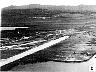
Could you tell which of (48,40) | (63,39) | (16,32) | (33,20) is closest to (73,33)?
(63,39)

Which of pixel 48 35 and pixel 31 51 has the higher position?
pixel 48 35

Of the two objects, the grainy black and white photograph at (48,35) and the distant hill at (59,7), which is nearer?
the grainy black and white photograph at (48,35)

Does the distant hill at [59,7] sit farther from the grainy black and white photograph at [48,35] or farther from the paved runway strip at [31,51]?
the paved runway strip at [31,51]

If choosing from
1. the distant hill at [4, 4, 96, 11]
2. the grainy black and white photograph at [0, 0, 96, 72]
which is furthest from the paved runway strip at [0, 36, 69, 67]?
the distant hill at [4, 4, 96, 11]

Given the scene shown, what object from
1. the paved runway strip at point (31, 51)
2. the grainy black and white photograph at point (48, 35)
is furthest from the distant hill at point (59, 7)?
the paved runway strip at point (31, 51)

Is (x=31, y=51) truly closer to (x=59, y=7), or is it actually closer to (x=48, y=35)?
(x=48, y=35)

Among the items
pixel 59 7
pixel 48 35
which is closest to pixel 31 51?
pixel 48 35

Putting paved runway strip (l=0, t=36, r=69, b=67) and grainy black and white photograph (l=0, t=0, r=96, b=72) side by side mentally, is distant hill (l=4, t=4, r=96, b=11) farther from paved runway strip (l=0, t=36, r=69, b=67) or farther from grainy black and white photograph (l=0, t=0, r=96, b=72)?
paved runway strip (l=0, t=36, r=69, b=67)

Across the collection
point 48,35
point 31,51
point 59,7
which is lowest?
point 31,51
